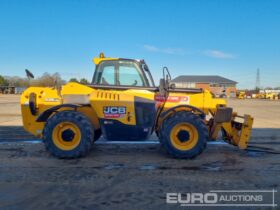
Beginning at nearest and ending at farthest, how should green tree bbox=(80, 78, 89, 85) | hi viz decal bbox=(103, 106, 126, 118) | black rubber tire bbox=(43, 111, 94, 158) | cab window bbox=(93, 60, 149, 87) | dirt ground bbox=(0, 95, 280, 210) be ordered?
dirt ground bbox=(0, 95, 280, 210) → black rubber tire bbox=(43, 111, 94, 158) → hi viz decal bbox=(103, 106, 126, 118) → cab window bbox=(93, 60, 149, 87) → green tree bbox=(80, 78, 89, 85)

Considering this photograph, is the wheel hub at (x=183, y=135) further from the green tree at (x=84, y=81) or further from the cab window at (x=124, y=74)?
the green tree at (x=84, y=81)

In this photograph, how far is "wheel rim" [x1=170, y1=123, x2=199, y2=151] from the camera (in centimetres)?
589

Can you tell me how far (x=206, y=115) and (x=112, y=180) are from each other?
2.89 meters

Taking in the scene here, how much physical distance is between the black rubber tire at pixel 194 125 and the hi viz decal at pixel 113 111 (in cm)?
97

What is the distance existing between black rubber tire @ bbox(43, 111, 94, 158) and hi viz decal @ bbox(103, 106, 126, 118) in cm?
43

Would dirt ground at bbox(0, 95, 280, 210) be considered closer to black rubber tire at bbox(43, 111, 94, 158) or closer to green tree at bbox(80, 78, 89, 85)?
black rubber tire at bbox(43, 111, 94, 158)

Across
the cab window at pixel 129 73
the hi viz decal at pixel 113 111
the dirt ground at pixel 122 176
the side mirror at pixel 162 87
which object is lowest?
the dirt ground at pixel 122 176

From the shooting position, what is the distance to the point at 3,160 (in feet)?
19.2

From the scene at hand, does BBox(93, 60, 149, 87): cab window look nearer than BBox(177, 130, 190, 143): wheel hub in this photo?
No

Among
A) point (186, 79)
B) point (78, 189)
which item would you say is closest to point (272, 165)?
point (78, 189)

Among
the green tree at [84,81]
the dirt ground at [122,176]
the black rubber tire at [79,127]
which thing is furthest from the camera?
the green tree at [84,81]

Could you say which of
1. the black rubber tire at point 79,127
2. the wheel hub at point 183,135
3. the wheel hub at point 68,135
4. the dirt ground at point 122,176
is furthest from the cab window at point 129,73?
the dirt ground at point 122,176

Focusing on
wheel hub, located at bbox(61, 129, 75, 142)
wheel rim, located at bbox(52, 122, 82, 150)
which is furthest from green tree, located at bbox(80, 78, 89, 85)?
wheel hub, located at bbox(61, 129, 75, 142)

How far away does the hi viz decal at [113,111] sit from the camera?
19.8 ft
